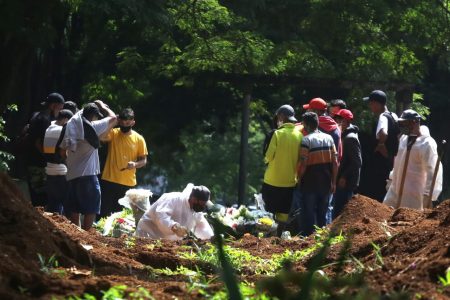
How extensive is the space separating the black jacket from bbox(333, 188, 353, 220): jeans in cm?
8

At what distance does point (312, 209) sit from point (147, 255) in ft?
13.7

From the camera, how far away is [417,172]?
15.0m

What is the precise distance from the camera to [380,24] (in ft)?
81.0

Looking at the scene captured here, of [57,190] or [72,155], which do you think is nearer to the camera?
[72,155]

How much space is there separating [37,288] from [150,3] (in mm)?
10952

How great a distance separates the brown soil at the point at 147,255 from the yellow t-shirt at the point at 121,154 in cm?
297

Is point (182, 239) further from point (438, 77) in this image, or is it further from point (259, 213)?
point (438, 77)

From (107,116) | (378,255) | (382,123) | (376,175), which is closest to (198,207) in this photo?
(107,116)

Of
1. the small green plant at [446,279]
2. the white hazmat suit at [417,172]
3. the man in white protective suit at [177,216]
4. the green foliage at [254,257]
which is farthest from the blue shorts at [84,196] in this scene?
the small green plant at [446,279]

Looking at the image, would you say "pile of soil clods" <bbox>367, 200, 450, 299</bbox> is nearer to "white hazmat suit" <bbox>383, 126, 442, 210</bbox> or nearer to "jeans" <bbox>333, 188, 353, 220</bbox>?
"white hazmat suit" <bbox>383, 126, 442, 210</bbox>

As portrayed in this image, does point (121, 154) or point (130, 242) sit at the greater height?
point (121, 154)

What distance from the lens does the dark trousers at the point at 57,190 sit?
15047 mm

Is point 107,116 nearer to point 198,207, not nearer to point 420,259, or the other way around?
point 198,207

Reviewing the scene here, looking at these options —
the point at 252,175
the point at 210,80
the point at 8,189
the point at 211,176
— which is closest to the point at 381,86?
the point at 210,80
